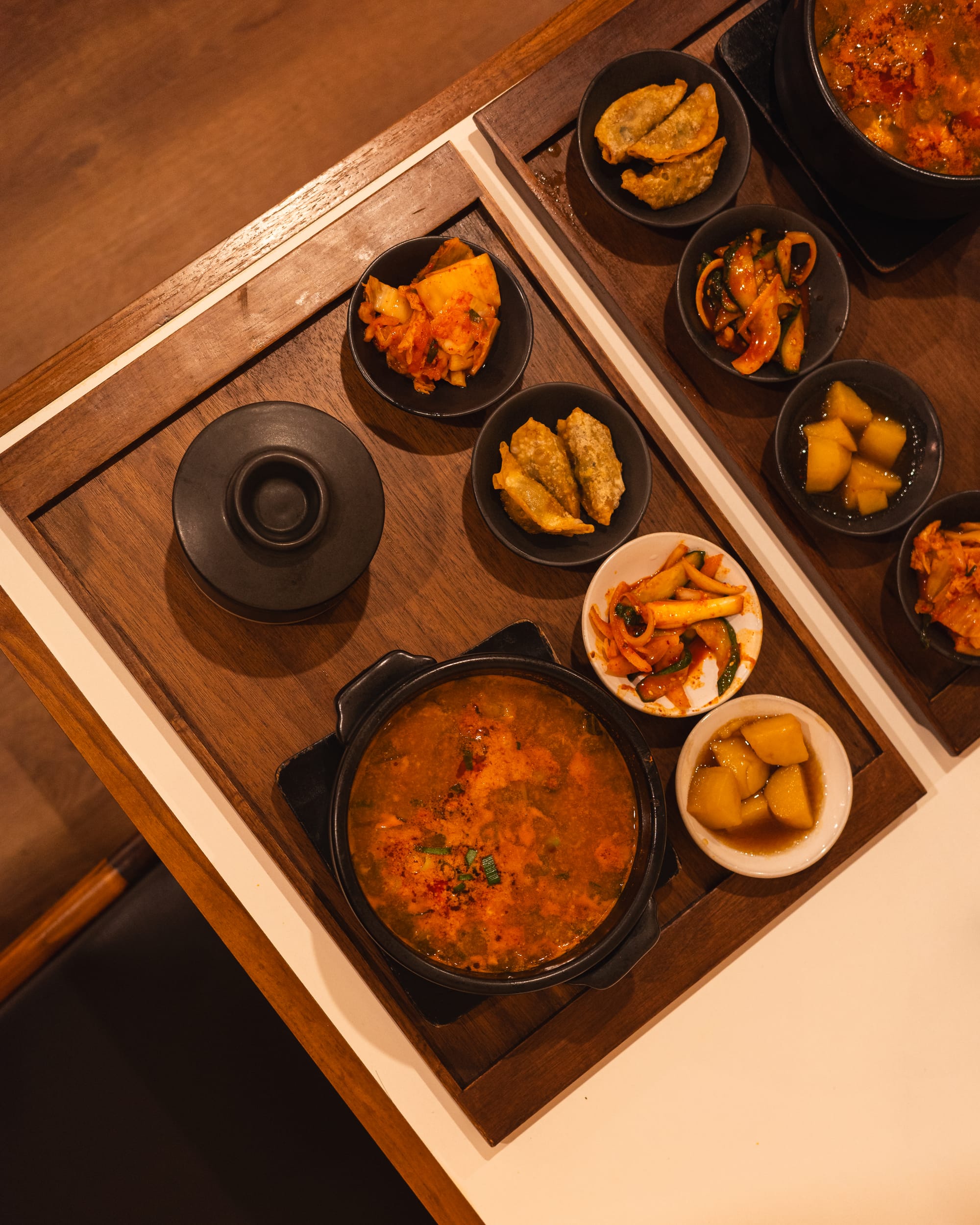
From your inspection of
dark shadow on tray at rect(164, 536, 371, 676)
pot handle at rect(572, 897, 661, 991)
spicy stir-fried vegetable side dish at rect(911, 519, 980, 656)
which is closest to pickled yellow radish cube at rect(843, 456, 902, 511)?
spicy stir-fried vegetable side dish at rect(911, 519, 980, 656)

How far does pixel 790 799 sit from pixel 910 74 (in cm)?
160

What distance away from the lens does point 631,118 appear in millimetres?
1955

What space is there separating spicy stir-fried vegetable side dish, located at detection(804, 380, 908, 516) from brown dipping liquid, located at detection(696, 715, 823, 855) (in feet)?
1.79

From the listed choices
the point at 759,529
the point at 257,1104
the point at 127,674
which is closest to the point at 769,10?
the point at 759,529

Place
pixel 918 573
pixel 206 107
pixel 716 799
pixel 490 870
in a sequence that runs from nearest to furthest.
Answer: pixel 490 870 < pixel 716 799 < pixel 918 573 < pixel 206 107

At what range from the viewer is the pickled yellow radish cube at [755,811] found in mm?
1969

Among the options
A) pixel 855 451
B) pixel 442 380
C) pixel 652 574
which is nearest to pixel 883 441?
pixel 855 451

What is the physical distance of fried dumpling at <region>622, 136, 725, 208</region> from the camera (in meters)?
1.97

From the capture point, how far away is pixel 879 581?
6.84 feet

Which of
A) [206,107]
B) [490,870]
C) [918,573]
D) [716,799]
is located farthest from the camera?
[206,107]

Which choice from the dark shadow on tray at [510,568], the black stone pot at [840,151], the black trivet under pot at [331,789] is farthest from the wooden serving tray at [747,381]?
the black trivet under pot at [331,789]

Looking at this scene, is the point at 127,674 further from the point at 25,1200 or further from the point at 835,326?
the point at 835,326

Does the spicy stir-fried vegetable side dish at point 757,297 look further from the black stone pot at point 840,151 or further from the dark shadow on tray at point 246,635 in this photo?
the dark shadow on tray at point 246,635

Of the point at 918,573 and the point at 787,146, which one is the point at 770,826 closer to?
the point at 918,573
